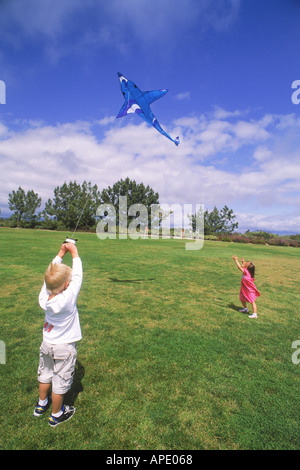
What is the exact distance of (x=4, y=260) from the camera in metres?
11.1

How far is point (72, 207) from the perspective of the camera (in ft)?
148

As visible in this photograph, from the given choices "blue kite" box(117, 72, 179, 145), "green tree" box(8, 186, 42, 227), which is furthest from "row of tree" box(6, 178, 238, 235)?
"blue kite" box(117, 72, 179, 145)

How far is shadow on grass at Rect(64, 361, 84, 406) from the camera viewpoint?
287cm

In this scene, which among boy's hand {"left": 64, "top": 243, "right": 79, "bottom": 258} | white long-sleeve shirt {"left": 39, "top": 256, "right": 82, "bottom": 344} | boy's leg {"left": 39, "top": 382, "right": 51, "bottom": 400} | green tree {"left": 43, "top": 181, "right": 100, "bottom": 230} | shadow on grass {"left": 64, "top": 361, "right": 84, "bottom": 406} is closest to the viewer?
white long-sleeve shirt {"left": 39, "top": 256, "right": 82, "bottom": 344}

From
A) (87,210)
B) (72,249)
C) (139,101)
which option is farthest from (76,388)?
(87,210)

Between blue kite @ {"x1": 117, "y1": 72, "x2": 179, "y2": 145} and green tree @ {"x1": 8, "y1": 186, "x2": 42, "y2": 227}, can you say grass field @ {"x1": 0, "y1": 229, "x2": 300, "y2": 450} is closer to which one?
blue kite @ {"x1": 117, "y1": 72, "x2": 179, "y2": 145}

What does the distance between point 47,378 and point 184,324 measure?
10.8ft

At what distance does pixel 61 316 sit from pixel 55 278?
44cm

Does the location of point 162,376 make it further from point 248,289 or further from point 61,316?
point 248,289

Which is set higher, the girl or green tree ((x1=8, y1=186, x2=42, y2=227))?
green tree ((x1=8, y1=186, x2=42, y2=227))

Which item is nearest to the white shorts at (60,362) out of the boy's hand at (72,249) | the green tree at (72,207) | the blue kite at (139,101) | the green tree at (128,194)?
the boy's hand at (72,249)

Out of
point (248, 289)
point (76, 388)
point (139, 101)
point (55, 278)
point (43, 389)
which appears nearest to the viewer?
point (55, 278)

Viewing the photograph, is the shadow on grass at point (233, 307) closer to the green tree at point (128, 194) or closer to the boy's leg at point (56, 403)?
the boy's leg at point (56, 403)

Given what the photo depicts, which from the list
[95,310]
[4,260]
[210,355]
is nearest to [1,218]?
[4,260]
